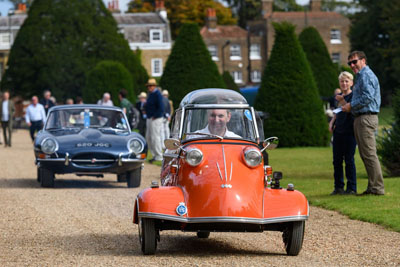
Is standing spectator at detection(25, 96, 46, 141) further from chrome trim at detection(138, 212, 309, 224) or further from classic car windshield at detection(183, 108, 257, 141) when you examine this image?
chrome trim at detection(138, 212, 309, 224)

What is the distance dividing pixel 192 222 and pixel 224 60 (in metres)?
87.8

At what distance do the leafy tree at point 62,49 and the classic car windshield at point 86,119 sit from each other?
49549mm

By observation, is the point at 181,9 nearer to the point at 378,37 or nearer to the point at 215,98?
the point at 378,37

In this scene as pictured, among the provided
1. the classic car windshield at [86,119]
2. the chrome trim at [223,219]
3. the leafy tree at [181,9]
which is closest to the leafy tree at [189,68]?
the classic car windshield at [86,119]

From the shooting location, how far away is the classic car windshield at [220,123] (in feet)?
30.5

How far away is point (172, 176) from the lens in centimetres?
919

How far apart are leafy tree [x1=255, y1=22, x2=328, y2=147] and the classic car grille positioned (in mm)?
13035

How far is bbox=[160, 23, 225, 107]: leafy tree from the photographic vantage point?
3369 centimetres

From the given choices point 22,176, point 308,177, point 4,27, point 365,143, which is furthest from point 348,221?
point 4,27

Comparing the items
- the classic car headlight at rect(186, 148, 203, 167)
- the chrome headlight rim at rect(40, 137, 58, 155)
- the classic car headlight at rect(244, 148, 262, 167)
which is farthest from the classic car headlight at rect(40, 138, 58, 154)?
the classic car headlight at rect(244, 148, 262, 167)

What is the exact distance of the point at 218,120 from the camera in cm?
931

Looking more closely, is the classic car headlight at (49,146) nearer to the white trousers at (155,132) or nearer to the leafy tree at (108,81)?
the white trousers at (155,132)

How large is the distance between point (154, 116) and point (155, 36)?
223 ft

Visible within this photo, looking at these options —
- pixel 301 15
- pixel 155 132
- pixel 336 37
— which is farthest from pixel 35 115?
pixel 336 37
